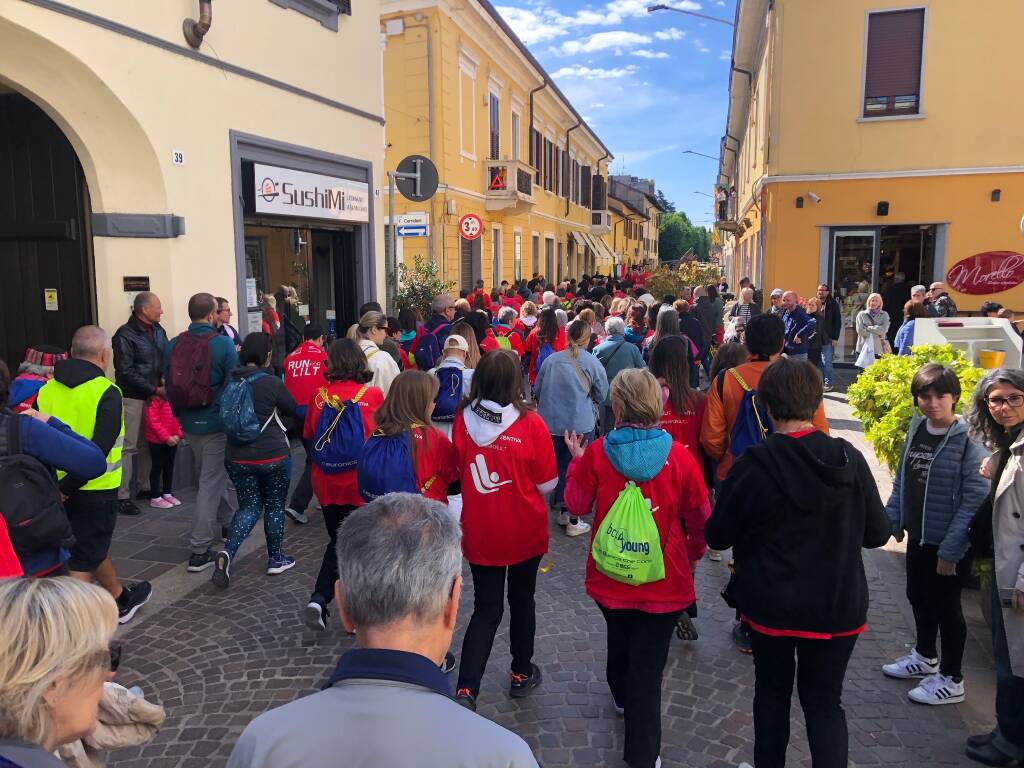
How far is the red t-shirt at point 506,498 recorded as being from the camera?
356cm

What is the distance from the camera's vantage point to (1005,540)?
309cm

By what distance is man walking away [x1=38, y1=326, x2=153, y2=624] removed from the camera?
4176 mm

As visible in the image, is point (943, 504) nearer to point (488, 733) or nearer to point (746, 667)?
point (746, 667)

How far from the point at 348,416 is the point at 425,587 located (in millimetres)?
3112

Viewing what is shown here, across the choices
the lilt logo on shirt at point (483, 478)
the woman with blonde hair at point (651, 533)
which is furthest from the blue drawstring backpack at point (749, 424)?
the lilt logo on shirt at point (483, 478)

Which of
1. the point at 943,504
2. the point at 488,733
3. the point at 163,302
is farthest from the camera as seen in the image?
the point at 163,302

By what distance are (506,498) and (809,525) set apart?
1392 millimetres

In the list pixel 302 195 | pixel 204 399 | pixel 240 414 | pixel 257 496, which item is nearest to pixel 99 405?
pixel 240 414

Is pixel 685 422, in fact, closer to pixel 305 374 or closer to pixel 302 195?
pixel 305 374

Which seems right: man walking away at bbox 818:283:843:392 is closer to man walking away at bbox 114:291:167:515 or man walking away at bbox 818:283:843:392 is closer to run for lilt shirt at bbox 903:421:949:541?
run for lilt shirt at bbox 903:421:949:541

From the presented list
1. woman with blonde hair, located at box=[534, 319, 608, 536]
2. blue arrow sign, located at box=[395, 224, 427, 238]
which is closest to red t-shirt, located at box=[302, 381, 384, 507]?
woman with blonde hair, located at box=[534, 319, 608, 536]

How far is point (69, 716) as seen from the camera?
147 centimetres

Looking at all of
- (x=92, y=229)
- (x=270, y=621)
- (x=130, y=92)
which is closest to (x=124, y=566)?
(x=270, y=621)

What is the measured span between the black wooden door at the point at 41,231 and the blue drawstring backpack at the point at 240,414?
10.4 ft
